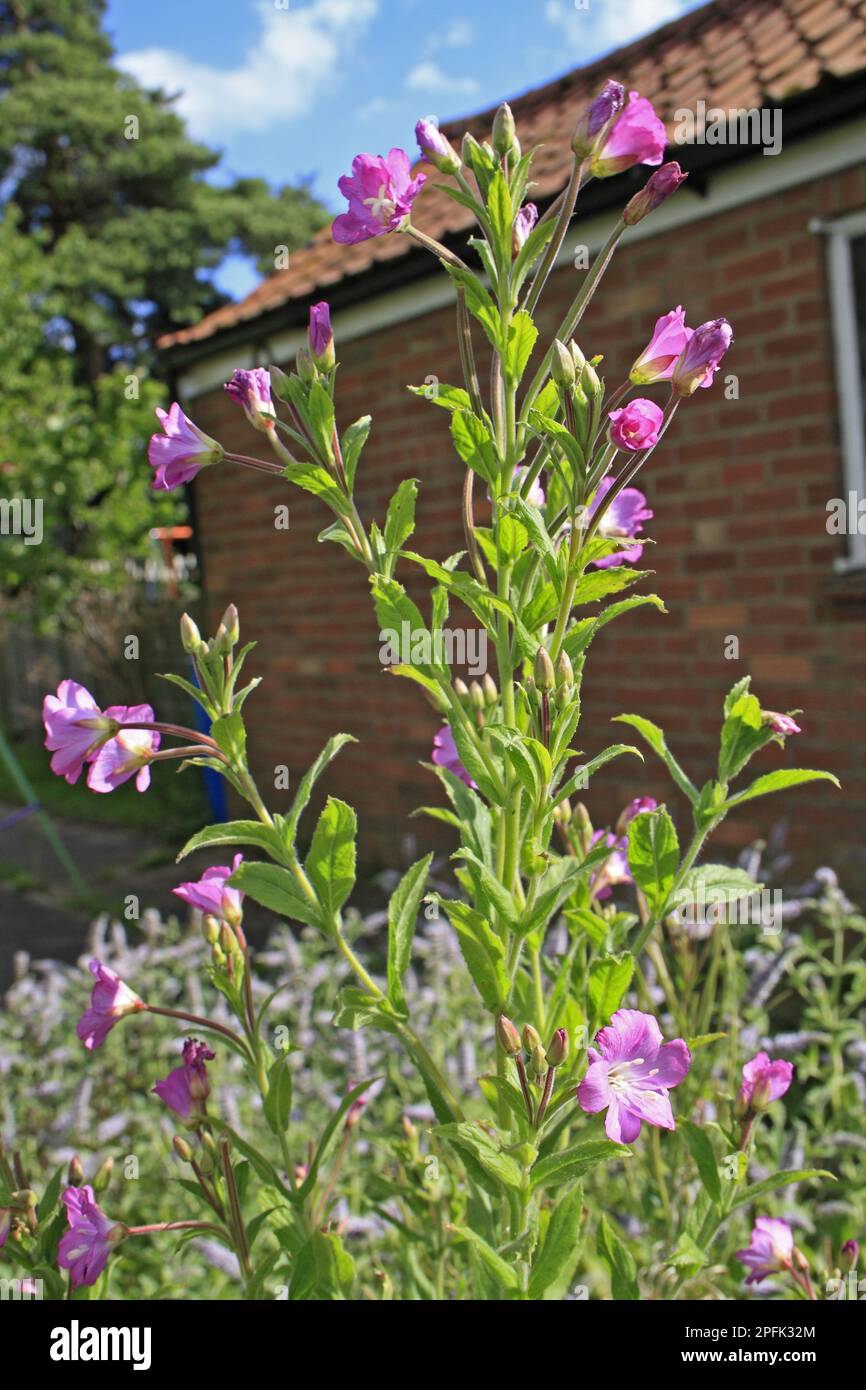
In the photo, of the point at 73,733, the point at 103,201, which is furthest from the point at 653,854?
the point at 103,201

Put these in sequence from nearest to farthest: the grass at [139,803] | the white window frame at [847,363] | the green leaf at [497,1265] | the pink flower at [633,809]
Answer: the green leaf at [497,1265]
the pink flower at [633,809]
the white window frame at [847,363]
the grass at [139,803]

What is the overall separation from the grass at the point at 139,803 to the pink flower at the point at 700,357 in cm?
717

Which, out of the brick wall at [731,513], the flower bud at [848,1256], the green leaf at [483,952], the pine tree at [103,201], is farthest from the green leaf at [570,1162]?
the pine tree at [103,201]

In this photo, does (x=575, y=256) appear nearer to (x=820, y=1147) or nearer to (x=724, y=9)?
(x=724, y=9)

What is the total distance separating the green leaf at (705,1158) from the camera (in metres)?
1.28

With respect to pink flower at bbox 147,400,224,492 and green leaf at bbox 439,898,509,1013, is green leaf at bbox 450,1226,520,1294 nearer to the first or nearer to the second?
green leaf at bbox 439,898,509,1013

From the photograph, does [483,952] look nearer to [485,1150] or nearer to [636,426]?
[485,1150]

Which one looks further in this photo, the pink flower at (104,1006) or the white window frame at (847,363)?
the white window frame at (847,363)

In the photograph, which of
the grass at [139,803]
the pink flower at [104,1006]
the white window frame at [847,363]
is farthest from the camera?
the grass at [139,803]

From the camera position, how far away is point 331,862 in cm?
120

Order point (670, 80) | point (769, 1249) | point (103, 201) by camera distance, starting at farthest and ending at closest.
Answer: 1. point (103, 201)
2. point (670, 80)
3. point (769, 1249)

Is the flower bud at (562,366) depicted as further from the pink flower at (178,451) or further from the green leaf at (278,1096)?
the green leaf at (278,1096)

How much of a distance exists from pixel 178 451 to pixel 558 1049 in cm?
69
